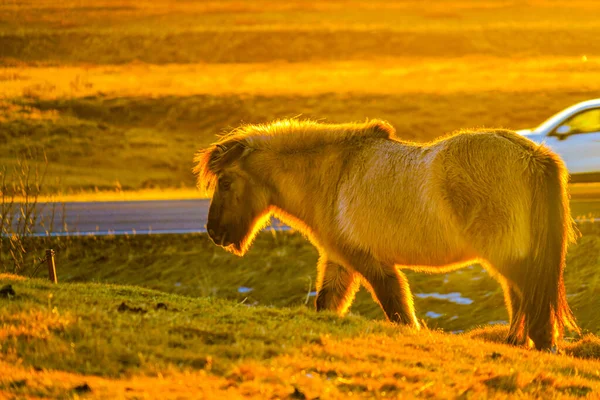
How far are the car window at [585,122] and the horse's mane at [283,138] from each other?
431 inches

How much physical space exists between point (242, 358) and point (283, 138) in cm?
347

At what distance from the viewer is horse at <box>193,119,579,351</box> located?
10.1 metres

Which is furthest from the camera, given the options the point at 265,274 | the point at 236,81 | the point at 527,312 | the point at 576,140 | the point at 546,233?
the point at 236,81

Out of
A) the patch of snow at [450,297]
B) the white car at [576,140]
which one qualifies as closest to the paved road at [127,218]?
the patch of snow at [450,297]

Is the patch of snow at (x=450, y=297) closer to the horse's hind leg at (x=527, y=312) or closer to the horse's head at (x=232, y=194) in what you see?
the horse's head at (x=232, y=194)

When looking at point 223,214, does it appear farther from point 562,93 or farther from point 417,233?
point 562,93

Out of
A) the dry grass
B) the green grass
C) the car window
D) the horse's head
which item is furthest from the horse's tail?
the dry grass

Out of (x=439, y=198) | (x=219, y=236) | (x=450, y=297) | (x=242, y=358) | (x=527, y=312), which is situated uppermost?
(x=439, y=198)

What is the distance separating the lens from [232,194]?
38.7ft

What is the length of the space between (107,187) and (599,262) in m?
22.8

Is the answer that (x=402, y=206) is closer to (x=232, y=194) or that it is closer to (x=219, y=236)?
(x=232, y=194)

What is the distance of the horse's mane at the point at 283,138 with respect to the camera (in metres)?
11.4

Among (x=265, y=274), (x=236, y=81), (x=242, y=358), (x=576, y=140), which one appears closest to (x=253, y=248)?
(x=265, y=274)

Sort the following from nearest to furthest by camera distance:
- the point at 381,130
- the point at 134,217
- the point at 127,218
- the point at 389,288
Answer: the point at 389,288
the point at 381,130
the point at 127,218
the point at 134,217
